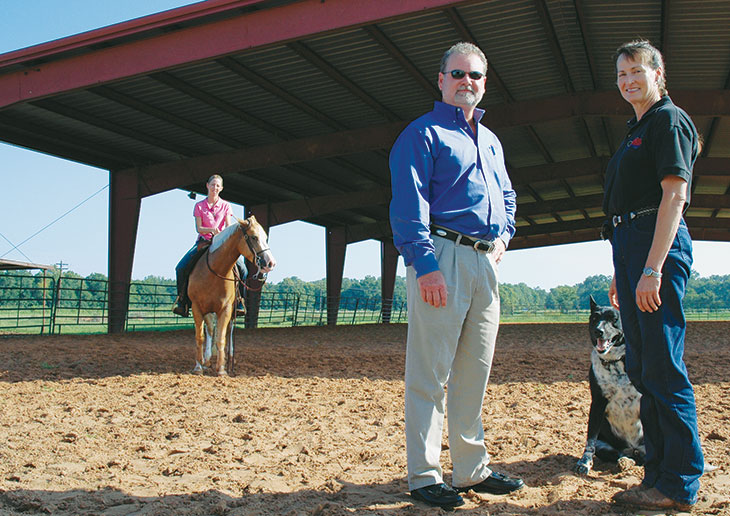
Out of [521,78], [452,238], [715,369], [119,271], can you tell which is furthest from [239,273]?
[119,271]

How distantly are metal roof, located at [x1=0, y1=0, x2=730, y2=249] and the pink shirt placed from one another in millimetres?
2521

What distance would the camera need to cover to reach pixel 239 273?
7.95 m

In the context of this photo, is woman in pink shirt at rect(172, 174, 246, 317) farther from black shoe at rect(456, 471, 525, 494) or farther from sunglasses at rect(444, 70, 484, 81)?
black shoe at rect(456, 471, 525, 494)

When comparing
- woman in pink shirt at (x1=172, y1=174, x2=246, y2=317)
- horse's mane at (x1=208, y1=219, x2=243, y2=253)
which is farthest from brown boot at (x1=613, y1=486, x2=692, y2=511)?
woman in pink shirt at (x1=172, y1=174, x2=246, y2=317)

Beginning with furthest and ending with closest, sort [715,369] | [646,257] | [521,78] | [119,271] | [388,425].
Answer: [119,271]
[521,78]
[715,369]
[388,425]
[646,257]

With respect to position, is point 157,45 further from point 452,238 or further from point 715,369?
point 715,369

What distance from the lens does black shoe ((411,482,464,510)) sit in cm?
268

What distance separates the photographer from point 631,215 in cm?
278

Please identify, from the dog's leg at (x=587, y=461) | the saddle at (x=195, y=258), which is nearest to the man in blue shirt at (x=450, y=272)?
the dog's leg at (x=587, y=461)

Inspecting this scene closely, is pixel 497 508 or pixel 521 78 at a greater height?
pixel 521 78

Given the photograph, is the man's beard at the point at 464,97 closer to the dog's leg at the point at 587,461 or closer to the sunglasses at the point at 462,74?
the sunglasses at the point at 462,74

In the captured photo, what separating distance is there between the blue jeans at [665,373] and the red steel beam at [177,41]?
5.91 metres

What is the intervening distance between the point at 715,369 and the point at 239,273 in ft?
19.9

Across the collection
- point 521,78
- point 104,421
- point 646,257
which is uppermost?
point 521,78
